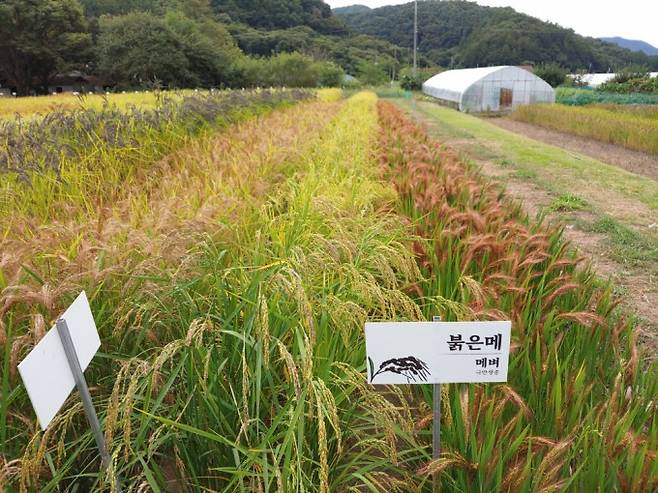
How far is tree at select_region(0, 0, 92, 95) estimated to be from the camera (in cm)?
4553

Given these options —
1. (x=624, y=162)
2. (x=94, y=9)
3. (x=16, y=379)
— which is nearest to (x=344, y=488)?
(x=16, y=379)

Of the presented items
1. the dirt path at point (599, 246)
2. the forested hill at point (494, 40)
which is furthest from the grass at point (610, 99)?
the forested hill at point (494, 40)

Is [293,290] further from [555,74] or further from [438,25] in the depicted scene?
[438,25]

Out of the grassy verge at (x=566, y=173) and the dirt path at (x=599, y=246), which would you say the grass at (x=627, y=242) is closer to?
the dirt path at (x=599, y=246)

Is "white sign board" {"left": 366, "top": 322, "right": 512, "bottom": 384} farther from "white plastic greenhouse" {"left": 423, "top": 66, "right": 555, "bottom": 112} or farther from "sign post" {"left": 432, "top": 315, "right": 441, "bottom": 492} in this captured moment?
"white plastic greenhouse" {"left": 423, "top": 66, "right": 555, "bottom": 112}

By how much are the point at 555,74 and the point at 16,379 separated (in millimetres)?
49898

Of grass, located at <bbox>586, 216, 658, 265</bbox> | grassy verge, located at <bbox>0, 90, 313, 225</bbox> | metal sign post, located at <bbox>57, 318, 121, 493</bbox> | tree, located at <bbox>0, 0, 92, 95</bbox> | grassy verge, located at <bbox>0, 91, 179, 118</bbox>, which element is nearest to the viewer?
metal sign post, located at <bbox>57, 318, 121, 493</bbox>

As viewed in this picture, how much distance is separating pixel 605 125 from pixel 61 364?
1819 cm

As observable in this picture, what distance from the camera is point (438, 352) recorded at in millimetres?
1371

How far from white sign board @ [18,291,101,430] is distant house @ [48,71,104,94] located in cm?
5687

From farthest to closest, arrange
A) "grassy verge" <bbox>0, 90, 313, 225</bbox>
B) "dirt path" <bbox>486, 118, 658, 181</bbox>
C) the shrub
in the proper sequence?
the shrub
"dirt path" <bbox>486, 118, 658, 181</bbox>
"grassy verge" <bbox>0, 90, 313, 225</bbox>

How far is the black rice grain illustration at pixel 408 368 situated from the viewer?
1.38 meters

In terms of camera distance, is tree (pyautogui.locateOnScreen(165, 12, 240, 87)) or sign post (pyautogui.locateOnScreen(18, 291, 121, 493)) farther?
tree (pyautogui.locateOnScreen(165, 12, 240, 87))

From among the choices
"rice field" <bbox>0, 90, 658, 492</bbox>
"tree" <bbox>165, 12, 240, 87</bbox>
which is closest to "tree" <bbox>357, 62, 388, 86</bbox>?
"tree" <bbox>165, 12, 240, 87</bbox>
